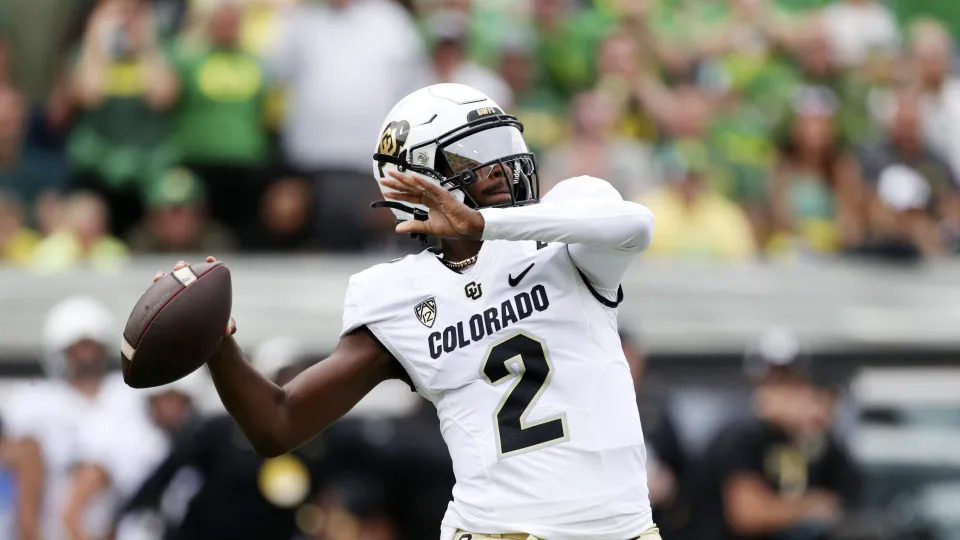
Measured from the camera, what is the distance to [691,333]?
28.7ft

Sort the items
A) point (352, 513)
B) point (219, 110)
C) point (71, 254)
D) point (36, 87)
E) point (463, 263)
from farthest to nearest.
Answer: point (36, 87)
point (219, 110)
point (71, 254)
point (352, 513)
point (463, 263)

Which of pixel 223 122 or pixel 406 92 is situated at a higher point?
pixel 406 92

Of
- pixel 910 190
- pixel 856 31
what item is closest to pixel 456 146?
pixel 910 190

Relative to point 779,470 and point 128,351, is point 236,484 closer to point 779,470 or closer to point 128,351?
point 779,470

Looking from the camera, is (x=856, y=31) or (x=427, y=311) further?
(x=856, y=31)

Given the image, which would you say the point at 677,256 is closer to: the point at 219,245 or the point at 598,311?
the point at 219,245

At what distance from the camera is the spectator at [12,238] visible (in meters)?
9.52

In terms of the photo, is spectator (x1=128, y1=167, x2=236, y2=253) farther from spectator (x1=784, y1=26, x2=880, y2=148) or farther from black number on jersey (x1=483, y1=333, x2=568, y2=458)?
black number on jersey (x1=483, y1=333, x2=568, y2=458)

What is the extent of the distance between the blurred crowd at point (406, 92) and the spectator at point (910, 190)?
0.02 meters

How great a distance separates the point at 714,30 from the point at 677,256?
6.83 feet

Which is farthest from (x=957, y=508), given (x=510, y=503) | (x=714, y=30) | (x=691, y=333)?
(x=510, y=503)

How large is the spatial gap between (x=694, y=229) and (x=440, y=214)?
19.3 feet

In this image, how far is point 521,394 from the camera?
4.23 m

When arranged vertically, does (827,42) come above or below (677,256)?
above
